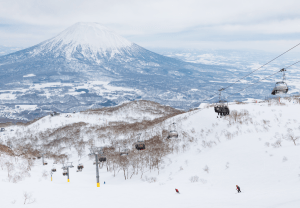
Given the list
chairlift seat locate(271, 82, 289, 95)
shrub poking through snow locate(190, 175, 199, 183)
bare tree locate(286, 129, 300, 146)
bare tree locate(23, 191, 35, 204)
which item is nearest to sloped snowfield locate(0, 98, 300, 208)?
shrub poking through snow locate(190, 175, 199, 183)

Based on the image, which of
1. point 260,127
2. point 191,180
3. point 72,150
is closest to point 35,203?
point 191,180

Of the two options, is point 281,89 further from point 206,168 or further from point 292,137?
point 206,168

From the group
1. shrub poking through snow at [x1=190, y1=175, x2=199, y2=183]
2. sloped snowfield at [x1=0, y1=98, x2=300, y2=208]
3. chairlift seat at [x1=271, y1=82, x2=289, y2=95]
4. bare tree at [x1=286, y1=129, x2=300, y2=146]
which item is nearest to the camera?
sloped snowfield at [x1=0, y1=98, x2=300, y2=208]

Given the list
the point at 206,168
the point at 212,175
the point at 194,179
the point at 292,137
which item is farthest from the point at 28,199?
the point at 292,137

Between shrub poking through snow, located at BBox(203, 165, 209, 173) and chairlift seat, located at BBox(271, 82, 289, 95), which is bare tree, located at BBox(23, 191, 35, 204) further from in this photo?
chairlift seat, located at BBox(271, 82, 289, 95)

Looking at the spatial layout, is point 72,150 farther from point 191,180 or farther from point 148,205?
point 148,205

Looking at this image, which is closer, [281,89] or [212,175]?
[281,89]

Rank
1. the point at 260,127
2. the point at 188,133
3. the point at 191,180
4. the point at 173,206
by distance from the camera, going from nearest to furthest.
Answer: the point at 173,206, the point at 191,180, the point at 260,127, the point at 188,133

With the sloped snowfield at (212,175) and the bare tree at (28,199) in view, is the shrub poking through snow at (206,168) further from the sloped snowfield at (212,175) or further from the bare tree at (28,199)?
the bare tree at (28,199)

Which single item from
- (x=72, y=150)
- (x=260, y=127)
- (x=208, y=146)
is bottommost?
(x=72, y=150)
